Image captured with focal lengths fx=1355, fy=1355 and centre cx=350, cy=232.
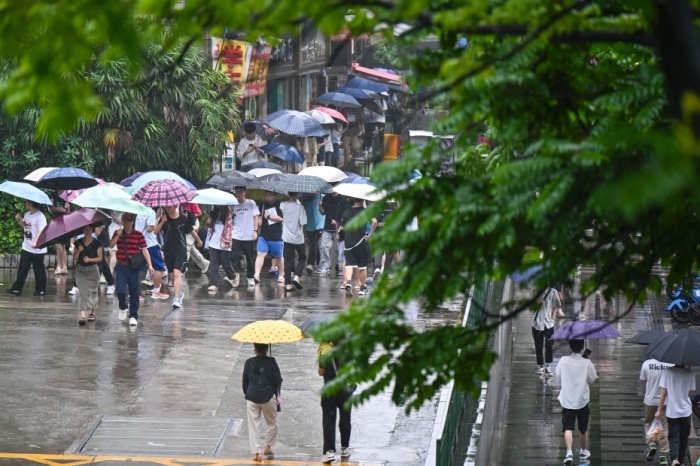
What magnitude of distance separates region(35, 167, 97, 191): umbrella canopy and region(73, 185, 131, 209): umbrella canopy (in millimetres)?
2325

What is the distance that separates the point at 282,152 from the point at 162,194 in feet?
29.1

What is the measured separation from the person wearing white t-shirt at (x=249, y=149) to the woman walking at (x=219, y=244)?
5.45 meters

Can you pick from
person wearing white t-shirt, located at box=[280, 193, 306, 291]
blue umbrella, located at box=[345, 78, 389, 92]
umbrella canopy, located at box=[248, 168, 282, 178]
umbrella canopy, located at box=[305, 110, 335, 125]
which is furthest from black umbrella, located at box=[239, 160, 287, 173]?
blue umbrella, located at box=[345, 78, 389, 92]

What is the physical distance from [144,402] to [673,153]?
36.7 ft

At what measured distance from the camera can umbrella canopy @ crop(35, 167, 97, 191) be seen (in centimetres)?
2117

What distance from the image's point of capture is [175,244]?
64.6 ft

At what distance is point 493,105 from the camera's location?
6.05m

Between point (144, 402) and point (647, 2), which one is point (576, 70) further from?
point (144, 402)

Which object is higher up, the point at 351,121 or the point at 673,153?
the point at 351,121

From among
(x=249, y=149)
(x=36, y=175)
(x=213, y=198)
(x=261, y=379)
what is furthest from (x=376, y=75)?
(x=261, y=379)

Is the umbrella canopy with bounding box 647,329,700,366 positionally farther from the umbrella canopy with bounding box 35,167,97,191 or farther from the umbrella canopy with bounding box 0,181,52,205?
the umbrella canopy with bounding box 35,167,97,191

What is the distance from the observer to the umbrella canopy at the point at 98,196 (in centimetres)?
1858

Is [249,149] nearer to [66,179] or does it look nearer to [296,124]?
[296,124]

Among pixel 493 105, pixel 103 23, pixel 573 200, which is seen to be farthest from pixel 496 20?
pixel 103 23
